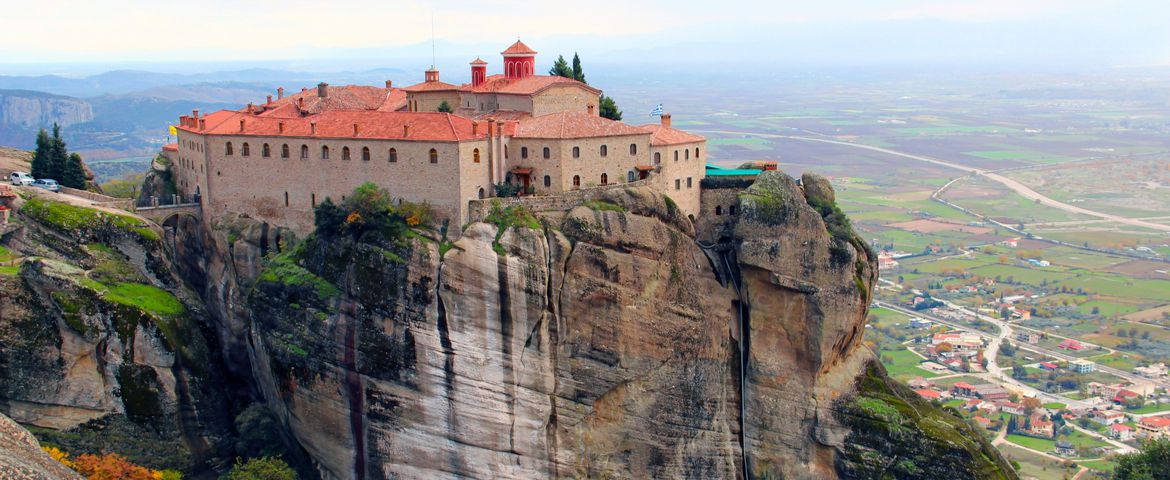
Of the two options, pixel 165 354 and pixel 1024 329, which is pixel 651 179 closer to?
pixel 165 354

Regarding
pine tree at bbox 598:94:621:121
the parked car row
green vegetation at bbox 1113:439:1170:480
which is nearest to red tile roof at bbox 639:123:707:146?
pine tree at bbox 598:94:621:121

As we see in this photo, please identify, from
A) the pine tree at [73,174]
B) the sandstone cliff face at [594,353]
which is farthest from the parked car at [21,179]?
the sandstone cliff face at [594,353]

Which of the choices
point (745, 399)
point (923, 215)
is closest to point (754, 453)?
point (745, 399)

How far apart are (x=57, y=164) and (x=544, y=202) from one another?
30.9 meters

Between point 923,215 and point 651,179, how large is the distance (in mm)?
148109

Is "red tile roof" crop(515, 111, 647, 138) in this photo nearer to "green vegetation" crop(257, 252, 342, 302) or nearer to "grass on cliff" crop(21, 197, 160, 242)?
"green vegetation" crop(257, 252, 342, 302)

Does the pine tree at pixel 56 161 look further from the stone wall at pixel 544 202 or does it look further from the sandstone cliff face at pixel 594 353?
the stone wall at pixel 544 202

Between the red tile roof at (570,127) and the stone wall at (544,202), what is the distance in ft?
9.46

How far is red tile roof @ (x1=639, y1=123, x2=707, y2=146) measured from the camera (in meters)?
59.4

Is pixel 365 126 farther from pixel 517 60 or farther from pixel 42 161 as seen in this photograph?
pixel 42 161

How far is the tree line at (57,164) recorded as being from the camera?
69500mm

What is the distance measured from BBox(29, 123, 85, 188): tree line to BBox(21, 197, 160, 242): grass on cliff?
9.26m

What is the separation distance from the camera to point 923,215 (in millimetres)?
197875

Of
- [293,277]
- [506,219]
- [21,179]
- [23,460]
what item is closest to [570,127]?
[506,219]
